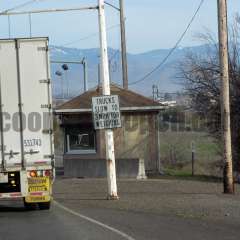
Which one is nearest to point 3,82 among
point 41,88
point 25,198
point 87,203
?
point 41,88

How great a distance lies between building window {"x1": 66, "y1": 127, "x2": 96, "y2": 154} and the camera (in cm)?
3403

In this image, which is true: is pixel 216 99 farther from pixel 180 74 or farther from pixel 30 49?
pixel 30 49

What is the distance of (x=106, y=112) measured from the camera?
21016mm

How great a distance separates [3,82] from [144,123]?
17733mm

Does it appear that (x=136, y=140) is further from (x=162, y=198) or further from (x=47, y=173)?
(x=47, y=173)

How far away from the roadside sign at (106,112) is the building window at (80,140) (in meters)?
13.0

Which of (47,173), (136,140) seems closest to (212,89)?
(136,140)

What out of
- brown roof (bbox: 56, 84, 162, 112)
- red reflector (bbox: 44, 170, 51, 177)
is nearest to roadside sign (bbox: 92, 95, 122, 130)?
red reflector (bbox: 44, 170, 51, 177)

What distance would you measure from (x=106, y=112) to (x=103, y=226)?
745 cm

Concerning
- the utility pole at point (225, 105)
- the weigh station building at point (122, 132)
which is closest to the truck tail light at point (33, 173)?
the utility pole at point (225, 105)

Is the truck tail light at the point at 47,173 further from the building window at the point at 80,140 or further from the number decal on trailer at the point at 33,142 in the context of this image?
the building window at the point at 80,140

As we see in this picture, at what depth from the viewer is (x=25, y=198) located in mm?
17016

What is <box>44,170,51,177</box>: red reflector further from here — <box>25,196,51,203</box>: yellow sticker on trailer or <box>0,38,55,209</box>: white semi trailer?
<box>25,196,51,203</box>: yellow sticker on trailer

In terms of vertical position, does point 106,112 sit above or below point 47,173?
above
